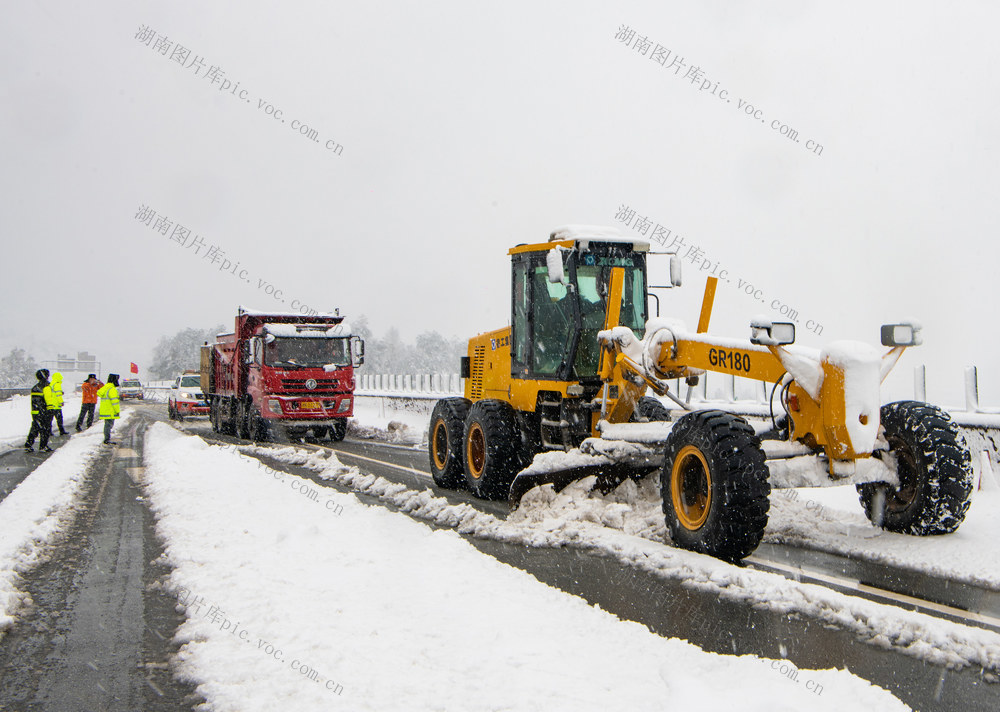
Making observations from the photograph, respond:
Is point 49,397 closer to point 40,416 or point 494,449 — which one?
point 40,416

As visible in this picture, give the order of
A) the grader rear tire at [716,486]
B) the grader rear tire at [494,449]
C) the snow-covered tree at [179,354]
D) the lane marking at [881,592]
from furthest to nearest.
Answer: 1. the snow-covered tree at [179,354]
2. the grader rear tire at [494,449]
3. the grader rear tire at [716,486]
4. the lane marking at [881,592]

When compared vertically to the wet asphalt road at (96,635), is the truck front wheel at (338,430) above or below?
above

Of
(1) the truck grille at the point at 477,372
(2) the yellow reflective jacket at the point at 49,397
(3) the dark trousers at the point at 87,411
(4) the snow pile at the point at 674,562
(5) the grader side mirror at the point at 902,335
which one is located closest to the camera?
(4) the snow pile at the point at 674,562

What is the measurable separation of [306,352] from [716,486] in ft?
49.7

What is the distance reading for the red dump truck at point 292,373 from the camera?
1902cm

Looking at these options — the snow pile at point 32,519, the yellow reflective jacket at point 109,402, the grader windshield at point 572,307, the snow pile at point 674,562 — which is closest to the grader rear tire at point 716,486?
the snow pile at point 674,562

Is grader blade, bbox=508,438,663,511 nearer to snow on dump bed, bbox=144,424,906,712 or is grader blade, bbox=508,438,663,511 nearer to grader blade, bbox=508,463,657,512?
grader blade, bbox=508,463,657,512

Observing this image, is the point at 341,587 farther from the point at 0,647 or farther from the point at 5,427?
the point at 5,427

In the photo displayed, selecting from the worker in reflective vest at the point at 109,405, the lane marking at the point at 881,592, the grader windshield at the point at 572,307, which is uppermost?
the grader windshield at the point at 572,307

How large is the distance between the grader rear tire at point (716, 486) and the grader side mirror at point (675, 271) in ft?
8.99

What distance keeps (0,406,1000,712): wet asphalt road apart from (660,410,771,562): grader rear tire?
57 centimetres

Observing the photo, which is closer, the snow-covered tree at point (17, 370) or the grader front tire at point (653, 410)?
the grader front tire at point (653, 410)

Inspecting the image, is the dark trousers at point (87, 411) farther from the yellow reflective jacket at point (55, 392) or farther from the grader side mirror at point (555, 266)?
the grader side mirror at point (555, 266)

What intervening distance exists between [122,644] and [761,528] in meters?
4.11
